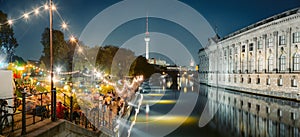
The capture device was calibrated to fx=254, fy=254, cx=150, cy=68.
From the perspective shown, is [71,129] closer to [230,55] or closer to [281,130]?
[281,130]

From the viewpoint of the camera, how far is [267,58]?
54.1 m

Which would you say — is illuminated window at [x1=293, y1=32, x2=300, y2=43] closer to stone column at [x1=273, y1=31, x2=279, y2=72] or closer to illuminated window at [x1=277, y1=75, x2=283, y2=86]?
stone column at [x1=273, y1=31, x2=279, y2=72]

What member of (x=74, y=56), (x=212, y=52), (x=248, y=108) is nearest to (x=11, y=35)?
(x=74, y=56)

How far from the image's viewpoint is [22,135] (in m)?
7.96

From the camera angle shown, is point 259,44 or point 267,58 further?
point 259,44

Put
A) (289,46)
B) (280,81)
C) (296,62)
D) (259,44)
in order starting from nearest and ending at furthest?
(296,62)
(289,46)
(280,81)
(259,44)

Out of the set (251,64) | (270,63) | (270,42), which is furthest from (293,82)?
(251,64)

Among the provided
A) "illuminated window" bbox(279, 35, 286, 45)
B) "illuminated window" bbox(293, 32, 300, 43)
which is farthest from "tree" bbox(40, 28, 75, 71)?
"illuminated window" bbox(293, 32, 300, 43)

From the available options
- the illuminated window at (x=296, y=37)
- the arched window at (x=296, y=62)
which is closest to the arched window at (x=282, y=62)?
the arched window at (x=296, y=62)

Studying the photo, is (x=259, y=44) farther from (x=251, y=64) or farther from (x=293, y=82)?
(x=293, y=82)

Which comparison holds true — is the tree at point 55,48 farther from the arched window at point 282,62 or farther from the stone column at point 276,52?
the arched window at point 282,62

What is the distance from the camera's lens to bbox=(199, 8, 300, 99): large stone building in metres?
43.8

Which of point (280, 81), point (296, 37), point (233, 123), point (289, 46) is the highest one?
point (296, 37)

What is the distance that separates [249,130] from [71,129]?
1838cm
